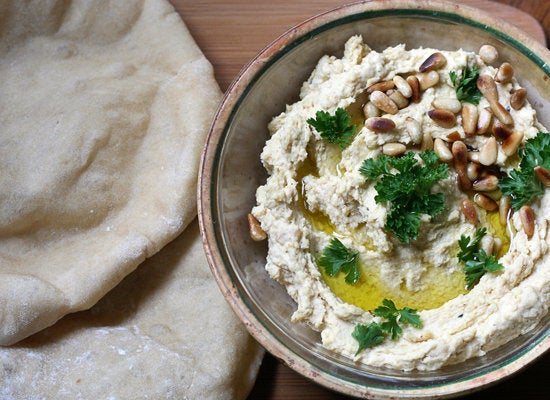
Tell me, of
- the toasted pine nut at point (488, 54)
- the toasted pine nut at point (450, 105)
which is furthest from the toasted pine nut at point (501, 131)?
the toasted pine nut at point (488, 54)

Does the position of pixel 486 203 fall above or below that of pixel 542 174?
below

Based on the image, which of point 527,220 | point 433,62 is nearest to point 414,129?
point 433,62

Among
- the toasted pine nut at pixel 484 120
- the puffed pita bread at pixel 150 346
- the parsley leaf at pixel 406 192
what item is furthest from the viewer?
the puffed pita bread at pixel 150 346

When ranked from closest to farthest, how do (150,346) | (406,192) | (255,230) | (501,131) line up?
(406,192), (501,131), (255,230), (150,346)

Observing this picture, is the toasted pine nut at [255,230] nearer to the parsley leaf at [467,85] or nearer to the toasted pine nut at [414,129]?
the toasted pine nut at [414,129]

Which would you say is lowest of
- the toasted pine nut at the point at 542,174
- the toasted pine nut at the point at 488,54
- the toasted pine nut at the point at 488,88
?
the toasted pine nut at the point at 542,174

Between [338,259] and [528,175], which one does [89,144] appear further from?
[528,175]

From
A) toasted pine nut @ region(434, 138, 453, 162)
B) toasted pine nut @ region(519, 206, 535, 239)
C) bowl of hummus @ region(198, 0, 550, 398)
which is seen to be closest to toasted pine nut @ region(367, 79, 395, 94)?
bowl of hummus @ region(198, 0, 550, 398)

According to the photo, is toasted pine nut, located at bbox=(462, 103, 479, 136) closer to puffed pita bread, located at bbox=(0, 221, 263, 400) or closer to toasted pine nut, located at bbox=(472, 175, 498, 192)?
toasted pine nut, located at bbox=(472, 175, 498, 192)
